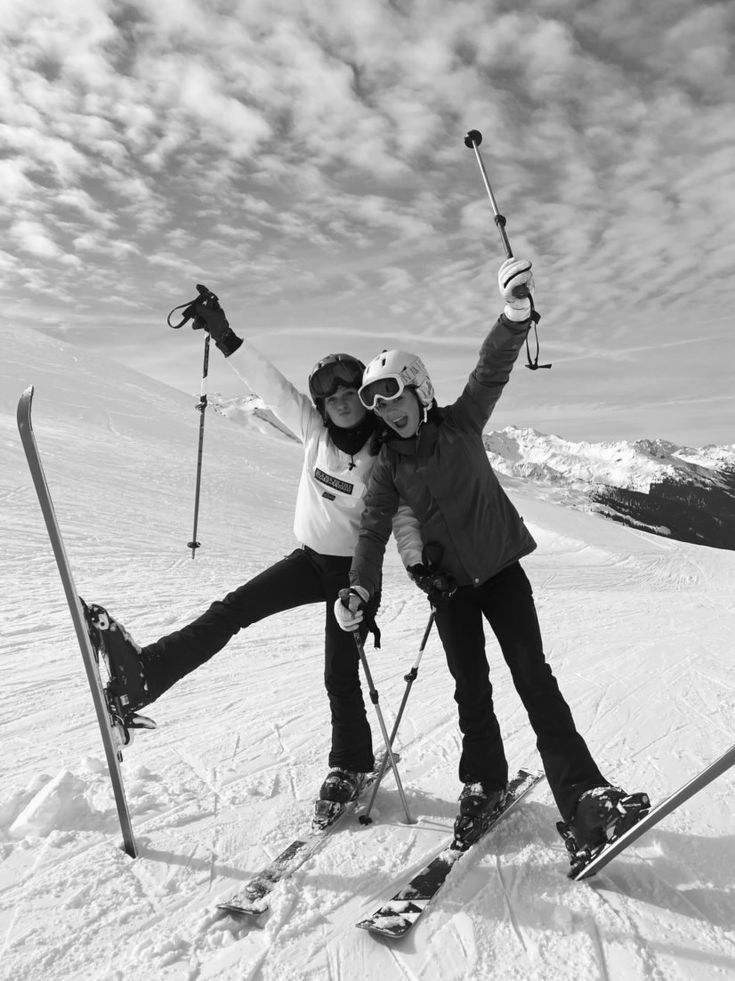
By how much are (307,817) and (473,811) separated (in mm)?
984

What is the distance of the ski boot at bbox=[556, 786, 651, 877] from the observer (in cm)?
299

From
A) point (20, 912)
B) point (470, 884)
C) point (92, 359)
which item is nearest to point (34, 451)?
point (20, 912)

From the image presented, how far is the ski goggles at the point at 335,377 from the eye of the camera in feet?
12.6

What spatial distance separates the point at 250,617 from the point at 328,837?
1.29 m

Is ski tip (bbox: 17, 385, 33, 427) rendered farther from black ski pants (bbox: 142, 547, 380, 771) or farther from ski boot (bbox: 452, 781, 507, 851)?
ski boot (bbox: 452, 781, 507, 851)

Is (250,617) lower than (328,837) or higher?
higher

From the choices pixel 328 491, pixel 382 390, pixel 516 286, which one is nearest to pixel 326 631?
pixel 328 491

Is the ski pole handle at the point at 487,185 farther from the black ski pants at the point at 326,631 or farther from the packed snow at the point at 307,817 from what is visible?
the packed snow at the point at 307,817

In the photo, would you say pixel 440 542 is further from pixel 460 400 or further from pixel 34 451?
pixel 34 451

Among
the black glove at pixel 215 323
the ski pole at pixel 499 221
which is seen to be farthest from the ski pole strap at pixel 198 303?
the ski pole at pixel 499 221

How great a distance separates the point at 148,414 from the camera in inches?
1251

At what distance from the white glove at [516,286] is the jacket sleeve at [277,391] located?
135cm

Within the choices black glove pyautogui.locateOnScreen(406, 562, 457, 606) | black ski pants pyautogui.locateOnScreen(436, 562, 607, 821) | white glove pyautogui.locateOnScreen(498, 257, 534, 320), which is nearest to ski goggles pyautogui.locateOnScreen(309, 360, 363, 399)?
white glove pyautogui.locateOnScreen(498, 257, 534, 320)

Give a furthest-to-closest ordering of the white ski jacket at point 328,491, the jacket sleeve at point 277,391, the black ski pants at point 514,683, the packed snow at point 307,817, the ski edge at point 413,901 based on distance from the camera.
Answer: the jacket sleeve at point 277,391 < the white ski jacket at point 328,491 < the black ski pants at point 514,683 < the ski edge at point 413,901 < the packed snow at point 307,817
